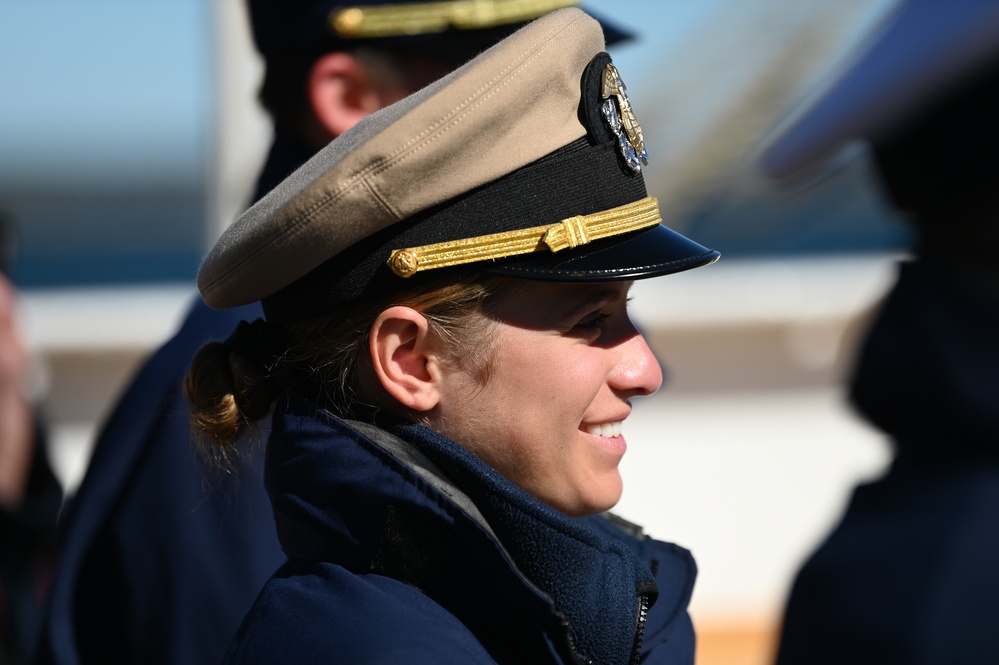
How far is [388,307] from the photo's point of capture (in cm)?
182

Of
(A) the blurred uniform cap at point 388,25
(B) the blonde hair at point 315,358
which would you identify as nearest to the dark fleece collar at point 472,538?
(B) the blonde hair at point 315,358

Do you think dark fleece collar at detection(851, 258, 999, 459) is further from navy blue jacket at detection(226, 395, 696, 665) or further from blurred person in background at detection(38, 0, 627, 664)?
blurred person in background at detection(38, 0, 627, 664)

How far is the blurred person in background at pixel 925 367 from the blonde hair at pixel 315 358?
2.42ft

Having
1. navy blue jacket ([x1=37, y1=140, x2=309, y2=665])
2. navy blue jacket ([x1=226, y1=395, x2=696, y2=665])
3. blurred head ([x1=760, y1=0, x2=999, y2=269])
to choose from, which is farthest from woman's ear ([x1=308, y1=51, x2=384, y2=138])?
navy blue jacket ([x1=226, y1=395, x2=696, y2=665])

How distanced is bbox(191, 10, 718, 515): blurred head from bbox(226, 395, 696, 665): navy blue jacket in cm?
9

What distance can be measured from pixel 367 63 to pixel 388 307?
1096 millimetres

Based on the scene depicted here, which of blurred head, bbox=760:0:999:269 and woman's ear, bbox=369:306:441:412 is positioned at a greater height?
blurred head, bbox=760:0:999:269

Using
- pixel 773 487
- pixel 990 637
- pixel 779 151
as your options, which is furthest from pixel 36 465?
pixel 773 487

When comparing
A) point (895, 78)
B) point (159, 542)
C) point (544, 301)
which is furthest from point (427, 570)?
point (895, 78)

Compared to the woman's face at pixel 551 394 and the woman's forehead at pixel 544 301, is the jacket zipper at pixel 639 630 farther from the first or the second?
the woman's forehead at pixel 544 301

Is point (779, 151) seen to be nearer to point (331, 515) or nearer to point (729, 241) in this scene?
point (331, 515)

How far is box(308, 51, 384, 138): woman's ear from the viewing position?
2.70 metres

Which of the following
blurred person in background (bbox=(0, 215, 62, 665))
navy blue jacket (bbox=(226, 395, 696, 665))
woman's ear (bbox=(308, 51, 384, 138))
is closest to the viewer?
navy blue jacket (bbox=(226, 395, 696, 665))

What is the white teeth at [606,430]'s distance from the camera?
73.4 inches
